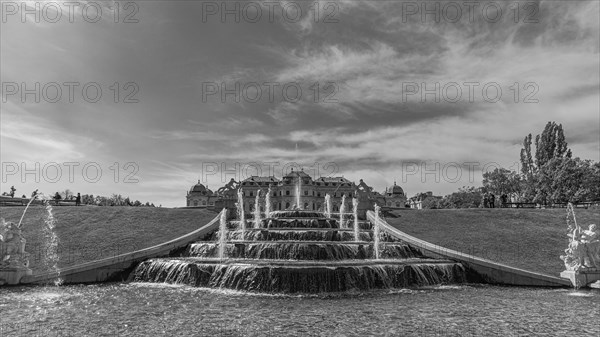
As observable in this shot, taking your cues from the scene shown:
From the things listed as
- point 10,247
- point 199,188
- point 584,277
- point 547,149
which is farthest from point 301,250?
point 199,188

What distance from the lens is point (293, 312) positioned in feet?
46.7

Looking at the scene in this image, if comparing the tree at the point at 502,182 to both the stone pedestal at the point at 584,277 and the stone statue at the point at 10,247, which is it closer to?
the stone pedestal at the point at 584,277

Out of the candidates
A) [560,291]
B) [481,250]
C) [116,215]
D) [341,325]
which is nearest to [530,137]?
[481,250]

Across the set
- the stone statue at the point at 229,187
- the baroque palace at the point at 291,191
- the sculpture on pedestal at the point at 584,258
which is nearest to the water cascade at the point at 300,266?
the sculpture on pedestal at the point at 584,258

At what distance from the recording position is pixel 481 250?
2752 centimetres

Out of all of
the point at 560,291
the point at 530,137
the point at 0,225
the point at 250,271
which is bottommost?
the point at 560,291

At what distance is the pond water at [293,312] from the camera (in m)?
11.8

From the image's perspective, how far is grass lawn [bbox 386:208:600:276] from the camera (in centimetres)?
2630

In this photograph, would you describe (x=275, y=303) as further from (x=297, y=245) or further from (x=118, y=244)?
(x=118, y=244)

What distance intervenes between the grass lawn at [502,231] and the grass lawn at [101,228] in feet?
65.1

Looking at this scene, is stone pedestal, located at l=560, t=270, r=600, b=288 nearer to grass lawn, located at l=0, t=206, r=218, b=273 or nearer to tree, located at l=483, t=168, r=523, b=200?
grass lawn, located at l=0, t=206, r=218, b=273

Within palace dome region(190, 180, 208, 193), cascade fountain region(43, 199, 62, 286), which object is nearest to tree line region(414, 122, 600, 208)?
cascade fountain region(43, 199, 62, 286)

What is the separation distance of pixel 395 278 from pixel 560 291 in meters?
7.86

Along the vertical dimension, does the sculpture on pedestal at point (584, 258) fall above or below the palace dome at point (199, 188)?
below
